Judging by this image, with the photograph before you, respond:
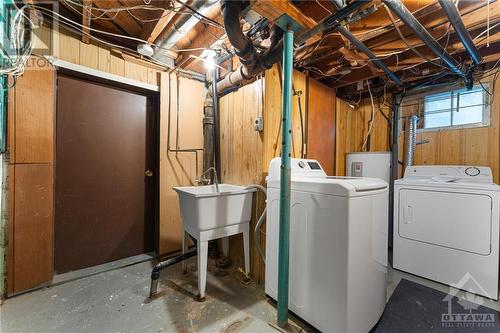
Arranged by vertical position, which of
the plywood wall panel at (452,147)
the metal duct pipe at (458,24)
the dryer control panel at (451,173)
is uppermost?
the metal duct pipe at (458,24)

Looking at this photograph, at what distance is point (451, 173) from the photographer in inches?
91.0

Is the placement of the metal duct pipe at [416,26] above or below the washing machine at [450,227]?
above

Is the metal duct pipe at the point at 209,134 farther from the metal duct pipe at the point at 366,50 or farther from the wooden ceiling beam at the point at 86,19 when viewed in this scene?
the metal duct pipe at the point at 366,50

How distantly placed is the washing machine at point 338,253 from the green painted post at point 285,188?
10 cm

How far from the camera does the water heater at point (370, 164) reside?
2.74 m

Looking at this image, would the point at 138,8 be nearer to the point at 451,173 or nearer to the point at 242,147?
the point at 242,147

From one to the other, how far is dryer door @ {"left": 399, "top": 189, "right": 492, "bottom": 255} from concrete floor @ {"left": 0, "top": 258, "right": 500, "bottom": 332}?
1.40ft

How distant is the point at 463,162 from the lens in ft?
7.89

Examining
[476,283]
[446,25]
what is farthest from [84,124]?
[476,283]

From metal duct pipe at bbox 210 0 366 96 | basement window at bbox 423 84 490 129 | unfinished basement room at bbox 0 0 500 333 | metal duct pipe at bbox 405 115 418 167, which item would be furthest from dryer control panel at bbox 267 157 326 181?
basement window at bbox 423 84 490 129

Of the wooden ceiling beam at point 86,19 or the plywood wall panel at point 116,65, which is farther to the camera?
the plywood wall panel at point 116,65

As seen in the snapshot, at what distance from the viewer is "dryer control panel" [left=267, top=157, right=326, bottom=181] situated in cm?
173

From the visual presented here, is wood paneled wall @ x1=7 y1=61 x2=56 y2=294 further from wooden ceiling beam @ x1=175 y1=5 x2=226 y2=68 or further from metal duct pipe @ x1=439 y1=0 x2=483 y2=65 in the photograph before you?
metal duct pipe @ x1=439 y1=0 x2=483 y2=65

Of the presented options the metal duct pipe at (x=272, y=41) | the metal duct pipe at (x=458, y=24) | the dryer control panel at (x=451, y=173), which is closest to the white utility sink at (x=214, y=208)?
the metal duct pipe at (x=272, y=41)
